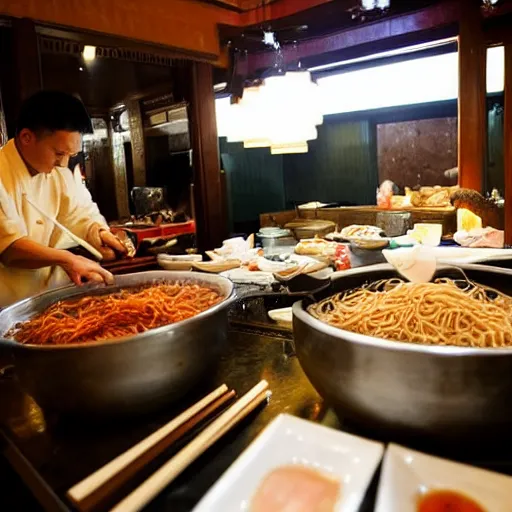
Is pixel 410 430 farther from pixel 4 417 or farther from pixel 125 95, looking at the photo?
pixel 125 95

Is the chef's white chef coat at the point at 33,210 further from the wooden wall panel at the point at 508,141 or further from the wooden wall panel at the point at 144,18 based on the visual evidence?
the wooden wall panel at the point at 508,141

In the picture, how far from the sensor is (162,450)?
985 mm

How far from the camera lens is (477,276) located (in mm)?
1357

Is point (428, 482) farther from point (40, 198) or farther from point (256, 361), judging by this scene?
point (40, 198)

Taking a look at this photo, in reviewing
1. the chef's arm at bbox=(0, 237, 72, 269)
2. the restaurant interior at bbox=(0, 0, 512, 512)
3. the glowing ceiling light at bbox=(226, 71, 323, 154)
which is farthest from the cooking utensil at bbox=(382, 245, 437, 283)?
the glowing ceiling light at bbox=(226, 71, 323, 154)

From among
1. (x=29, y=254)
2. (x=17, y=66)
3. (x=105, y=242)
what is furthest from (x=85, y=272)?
(x=17, y=66)

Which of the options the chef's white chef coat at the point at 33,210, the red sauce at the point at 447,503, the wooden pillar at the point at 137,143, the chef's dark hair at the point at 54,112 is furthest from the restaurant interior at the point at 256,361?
the wooden pillar at the point at 137,143

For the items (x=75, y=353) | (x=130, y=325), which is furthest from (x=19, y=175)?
(x=75, y=353)

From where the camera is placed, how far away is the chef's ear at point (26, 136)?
2480mm

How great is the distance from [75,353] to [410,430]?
72cm

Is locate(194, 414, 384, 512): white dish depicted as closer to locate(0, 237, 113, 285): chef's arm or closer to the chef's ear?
locate(0, 237, 113, 285): chef's arm

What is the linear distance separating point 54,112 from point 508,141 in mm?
4279

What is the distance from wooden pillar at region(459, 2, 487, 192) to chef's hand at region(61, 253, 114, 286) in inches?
164

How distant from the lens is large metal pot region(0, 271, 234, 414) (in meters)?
1.03
